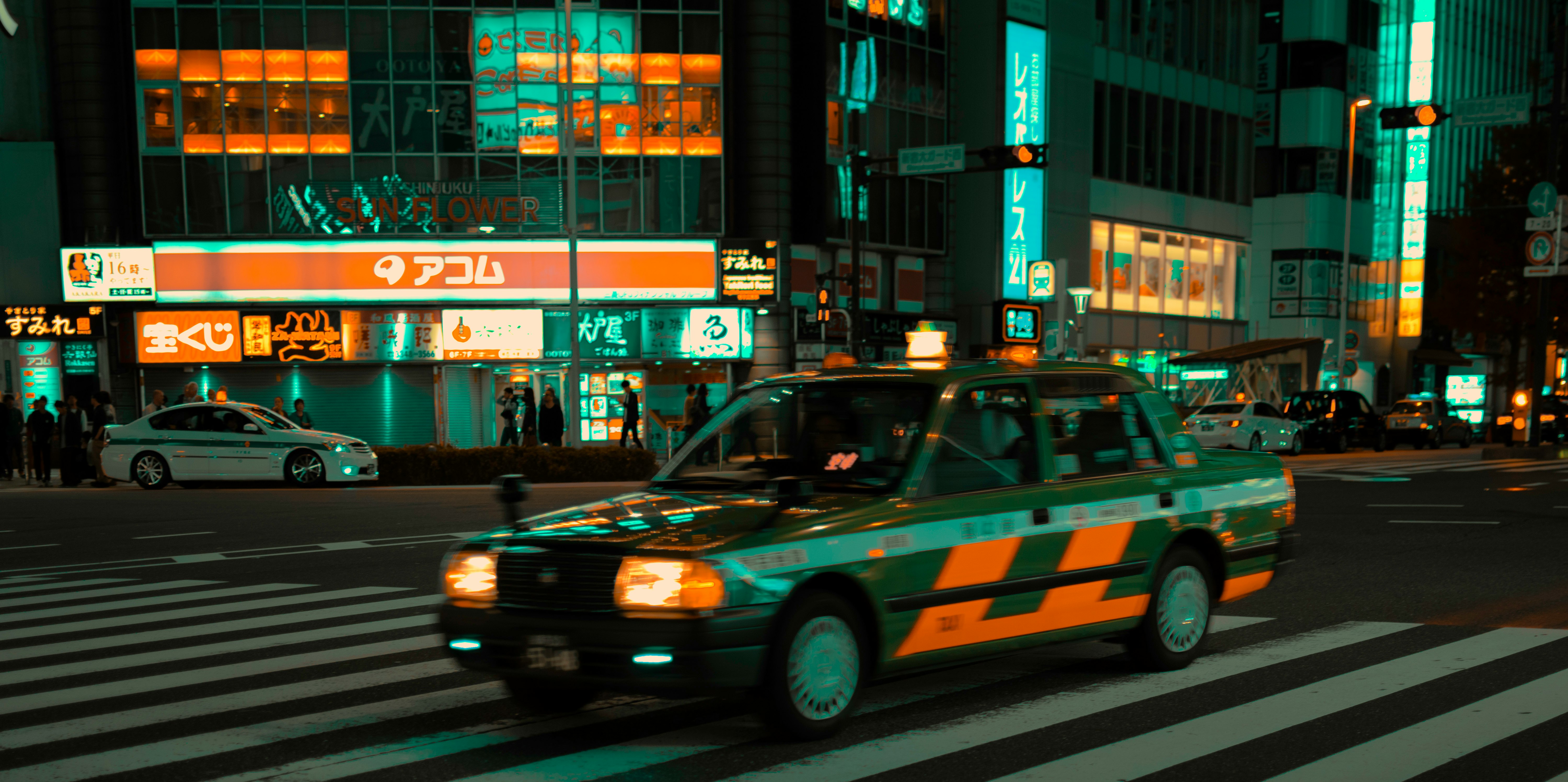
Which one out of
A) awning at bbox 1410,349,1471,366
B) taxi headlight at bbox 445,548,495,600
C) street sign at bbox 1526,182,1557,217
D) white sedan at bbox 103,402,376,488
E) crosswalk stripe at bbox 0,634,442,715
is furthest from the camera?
awning at bbox 1410,349,1471,366

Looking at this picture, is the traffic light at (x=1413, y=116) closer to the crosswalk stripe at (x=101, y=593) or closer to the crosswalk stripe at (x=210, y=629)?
the crosswalk stripe at (x=210, y=629)

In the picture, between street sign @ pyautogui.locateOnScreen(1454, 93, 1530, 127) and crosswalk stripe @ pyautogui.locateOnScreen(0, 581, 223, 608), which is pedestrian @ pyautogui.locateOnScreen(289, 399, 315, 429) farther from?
street sign @ pyautogui.locateOnScreen(1454, 93, 1530, 127)

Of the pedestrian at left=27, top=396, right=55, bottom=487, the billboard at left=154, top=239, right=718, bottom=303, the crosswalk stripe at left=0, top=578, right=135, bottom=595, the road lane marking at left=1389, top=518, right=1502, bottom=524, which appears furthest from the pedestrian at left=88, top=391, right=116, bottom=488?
the road lane marking at left=1389, top=518, right=1502, bottom=524

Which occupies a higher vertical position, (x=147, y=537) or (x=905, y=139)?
(x=905, y=139)

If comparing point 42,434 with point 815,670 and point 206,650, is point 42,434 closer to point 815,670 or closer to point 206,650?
point 206,650

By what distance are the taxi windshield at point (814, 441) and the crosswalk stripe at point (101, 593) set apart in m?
6.16

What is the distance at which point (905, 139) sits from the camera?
38156mm

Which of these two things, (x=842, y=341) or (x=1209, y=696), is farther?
(x=842, y=341)

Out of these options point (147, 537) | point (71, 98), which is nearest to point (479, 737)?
point (147, 537)

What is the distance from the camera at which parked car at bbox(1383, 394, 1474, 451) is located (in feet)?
125

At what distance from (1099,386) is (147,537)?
12241mm

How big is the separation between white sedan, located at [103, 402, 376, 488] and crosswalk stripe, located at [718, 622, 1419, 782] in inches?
722

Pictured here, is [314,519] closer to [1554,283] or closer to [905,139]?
[905,139]

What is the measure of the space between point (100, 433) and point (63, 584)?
45.6 feet
